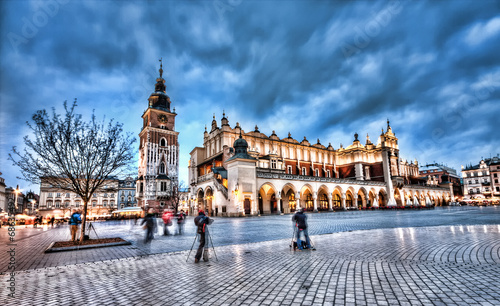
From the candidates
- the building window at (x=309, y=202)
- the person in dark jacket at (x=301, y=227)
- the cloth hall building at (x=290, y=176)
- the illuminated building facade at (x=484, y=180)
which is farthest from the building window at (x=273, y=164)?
the illuminated building facade at (x=484, y=180)

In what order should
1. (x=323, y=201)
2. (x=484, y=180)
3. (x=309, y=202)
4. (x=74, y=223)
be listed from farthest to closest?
(x=484, y=180)
(x=323, y=201)
(x=309, y=202)
(x=74, y=223)

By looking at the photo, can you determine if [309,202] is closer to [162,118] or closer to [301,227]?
[162,118]

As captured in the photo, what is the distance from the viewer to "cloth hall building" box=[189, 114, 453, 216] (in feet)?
126

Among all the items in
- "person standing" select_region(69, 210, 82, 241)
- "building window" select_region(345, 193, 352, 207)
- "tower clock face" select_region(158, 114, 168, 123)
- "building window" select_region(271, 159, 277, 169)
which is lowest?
"building window" select_region(345, 193, 352, 207)

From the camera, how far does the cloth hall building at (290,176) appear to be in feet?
126

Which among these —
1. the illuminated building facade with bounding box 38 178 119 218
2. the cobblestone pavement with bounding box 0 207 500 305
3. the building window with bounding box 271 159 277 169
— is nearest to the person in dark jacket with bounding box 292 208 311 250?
the cobblestone pavement with bounding box 0 207 500 305

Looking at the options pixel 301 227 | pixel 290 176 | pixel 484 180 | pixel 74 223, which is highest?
pixel 290 176

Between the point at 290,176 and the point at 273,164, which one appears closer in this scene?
the point at 290,176

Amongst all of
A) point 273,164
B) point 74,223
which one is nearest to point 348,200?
point 273,164

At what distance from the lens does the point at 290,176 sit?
142ft

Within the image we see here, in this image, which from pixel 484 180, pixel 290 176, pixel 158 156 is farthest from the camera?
pixel 484 180

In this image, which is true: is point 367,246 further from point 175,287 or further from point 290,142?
point 290,142

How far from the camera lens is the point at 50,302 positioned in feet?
15.9

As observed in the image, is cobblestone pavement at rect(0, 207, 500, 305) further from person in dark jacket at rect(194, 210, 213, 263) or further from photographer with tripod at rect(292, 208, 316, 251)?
photographer with tripod at rect(292, 208, 316, 251)
